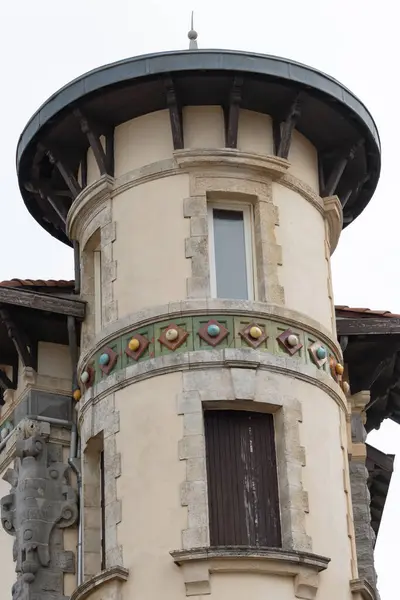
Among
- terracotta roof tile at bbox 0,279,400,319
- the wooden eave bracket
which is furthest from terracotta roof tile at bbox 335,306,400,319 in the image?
the wooden eave bracket

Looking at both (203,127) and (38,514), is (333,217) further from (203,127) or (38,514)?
(38,514)

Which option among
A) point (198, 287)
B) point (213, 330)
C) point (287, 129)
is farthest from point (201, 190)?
point (213, 330)

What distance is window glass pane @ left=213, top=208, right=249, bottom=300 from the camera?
2062 centimetres

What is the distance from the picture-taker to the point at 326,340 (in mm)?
20750

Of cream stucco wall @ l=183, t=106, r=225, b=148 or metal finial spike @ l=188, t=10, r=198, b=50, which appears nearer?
cream stucco wall @ l=183, t=106, r=225, b=148

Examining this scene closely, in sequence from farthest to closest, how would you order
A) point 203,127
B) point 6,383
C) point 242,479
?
1. point 6,383
2. point 203,127
3. point 242,479

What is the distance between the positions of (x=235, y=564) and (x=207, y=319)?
3469 mm

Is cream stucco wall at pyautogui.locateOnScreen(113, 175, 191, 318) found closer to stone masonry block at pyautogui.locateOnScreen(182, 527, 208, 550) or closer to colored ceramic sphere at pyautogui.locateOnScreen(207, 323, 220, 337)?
colored ceramic sphere at pyautogui.locateOnScreen(207, 323, 220, 337)

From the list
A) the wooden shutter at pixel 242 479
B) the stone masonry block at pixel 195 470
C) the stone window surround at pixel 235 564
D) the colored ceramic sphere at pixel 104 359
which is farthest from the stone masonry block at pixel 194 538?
the colored ceramic sphere at pixel 104 359

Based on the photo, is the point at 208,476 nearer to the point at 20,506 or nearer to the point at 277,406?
the point at 277,406

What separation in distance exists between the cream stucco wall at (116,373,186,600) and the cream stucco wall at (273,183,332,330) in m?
2.33

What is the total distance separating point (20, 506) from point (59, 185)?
205 inches

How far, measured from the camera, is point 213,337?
65.0ft

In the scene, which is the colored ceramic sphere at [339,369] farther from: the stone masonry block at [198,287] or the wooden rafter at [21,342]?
the wooden rafter at [21,342]
